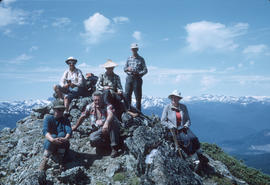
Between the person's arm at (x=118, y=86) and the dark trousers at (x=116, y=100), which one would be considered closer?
the dark trousers at (x=116, y=100)

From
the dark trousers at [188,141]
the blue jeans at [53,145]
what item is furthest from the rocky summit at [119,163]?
the blue jeans at [53,145]

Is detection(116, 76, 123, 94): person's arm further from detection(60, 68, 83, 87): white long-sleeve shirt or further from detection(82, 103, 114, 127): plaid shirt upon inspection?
detection(60, 68, 83, 87): white long-sleeve shirt

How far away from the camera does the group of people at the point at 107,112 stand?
8.00 metres

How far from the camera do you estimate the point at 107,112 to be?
893cm

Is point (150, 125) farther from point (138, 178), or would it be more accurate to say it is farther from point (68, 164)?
point (68, 164)

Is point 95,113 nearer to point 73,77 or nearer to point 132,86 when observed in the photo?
point 132,86

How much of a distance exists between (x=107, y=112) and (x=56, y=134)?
220 cm

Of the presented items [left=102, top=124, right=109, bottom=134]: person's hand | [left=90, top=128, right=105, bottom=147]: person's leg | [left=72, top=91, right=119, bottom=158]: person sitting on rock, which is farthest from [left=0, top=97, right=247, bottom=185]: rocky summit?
[left=102, top=124, right=109, bottom=134]: person's hand

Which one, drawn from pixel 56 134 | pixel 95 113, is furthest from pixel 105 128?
pixel 56 134

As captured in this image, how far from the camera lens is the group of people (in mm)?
7996

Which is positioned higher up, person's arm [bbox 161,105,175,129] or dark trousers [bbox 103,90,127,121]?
dark trousers [bbox 103,90,127,121]

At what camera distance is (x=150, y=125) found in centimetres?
1197

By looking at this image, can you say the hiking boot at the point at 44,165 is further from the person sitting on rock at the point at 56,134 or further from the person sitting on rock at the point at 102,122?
the person sitting on rock at the point at 102,122

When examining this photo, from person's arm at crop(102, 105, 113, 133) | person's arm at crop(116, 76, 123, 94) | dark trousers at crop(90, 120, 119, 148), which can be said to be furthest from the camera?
person's arm at crop(116, 76, 123, 94)
